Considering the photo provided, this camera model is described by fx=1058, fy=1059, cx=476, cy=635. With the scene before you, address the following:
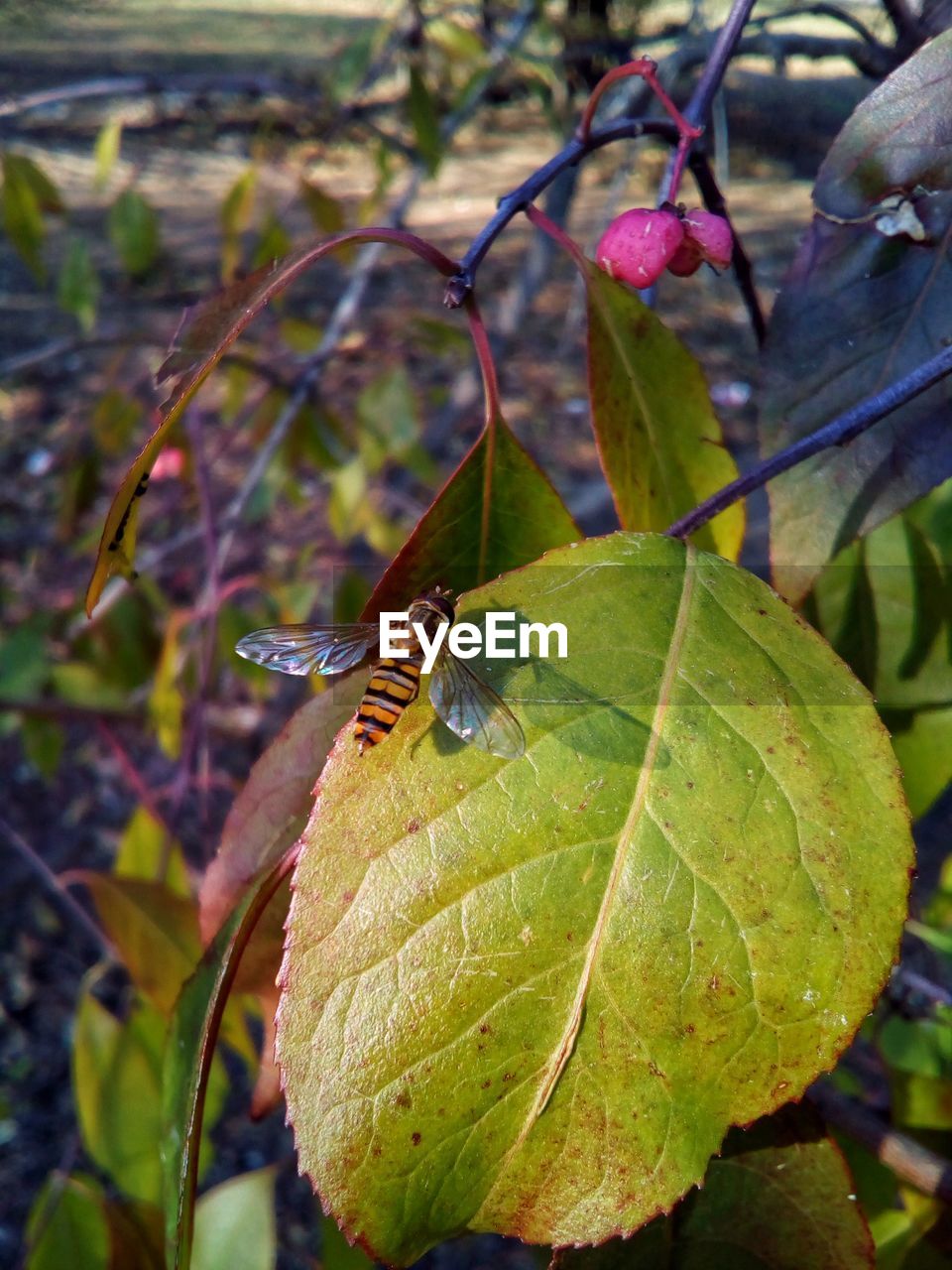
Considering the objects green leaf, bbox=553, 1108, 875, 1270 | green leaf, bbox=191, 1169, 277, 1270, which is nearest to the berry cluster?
green leaf, bbox=553, 1108, 875, 1270

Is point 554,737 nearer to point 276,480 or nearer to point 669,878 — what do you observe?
point 669,878

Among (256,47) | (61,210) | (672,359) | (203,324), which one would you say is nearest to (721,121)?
(672,359)

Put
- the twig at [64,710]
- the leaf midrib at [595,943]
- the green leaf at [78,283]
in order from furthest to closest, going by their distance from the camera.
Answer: the green leaf at [78,283], the twig at [64,710], the leaf midrib at [595,943]

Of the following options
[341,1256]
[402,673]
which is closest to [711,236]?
[402,673]

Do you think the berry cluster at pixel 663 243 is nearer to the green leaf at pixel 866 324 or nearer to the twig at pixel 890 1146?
the green leaf at pixel 866 324

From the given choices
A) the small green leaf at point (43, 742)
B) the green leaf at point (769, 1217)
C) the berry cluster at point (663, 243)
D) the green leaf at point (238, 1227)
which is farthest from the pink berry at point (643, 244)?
the small green leaf at point (43, 742)

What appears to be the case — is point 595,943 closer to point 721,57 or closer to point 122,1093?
point 721,57
